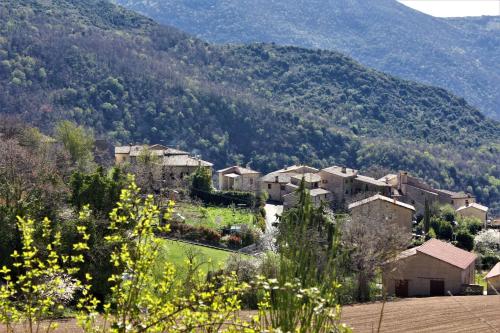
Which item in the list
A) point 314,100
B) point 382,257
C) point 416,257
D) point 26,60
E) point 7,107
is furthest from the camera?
point 314,100

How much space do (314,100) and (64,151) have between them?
12858 cm

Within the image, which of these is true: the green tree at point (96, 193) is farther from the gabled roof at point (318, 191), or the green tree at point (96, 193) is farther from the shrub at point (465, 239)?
the gabled roof at point (318, 191)

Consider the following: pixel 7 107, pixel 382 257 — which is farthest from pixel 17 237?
pixel 7 107

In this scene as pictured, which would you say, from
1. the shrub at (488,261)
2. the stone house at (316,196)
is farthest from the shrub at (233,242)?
the stone house at (316,196)

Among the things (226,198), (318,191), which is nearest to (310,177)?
(318,191)

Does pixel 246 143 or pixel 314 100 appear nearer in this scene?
pixel 246 143

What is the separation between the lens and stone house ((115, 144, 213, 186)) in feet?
231

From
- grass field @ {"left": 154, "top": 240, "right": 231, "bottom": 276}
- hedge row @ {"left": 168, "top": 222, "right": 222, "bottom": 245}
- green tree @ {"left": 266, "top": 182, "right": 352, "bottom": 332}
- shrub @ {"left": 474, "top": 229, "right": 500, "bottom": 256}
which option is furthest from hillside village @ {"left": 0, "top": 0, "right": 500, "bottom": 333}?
shrub @ {"left": 474, "top": 229, "right": 500, "bottom": 256}

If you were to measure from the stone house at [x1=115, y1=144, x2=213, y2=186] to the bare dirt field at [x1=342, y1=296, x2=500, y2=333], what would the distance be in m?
33.0

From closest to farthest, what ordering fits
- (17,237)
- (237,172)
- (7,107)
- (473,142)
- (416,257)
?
(17,237), (416,257), (237,172), (7,107), (473,142)

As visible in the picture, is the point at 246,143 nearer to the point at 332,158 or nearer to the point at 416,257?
the point at 332,158

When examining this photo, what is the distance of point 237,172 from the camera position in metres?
90.9

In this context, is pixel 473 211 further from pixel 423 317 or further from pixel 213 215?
pixel 423 317

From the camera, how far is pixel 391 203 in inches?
2655
